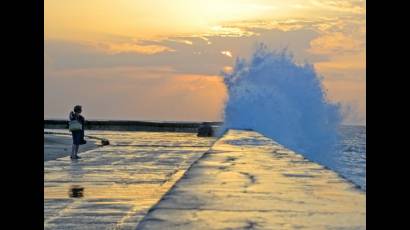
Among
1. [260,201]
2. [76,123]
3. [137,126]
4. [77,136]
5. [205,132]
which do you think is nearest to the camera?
[260,201]

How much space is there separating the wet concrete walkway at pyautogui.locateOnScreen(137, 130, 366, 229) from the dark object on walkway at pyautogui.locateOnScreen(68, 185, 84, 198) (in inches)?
67.9

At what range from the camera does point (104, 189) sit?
10250mm

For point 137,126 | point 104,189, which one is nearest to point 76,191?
point 104,189

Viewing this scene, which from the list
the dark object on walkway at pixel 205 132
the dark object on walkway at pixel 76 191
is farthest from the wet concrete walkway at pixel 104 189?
the dark object on walkway at pixel 205 132

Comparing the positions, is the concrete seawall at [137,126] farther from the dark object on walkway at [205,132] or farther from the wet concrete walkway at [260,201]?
the wet concrete walkway at [260,201]

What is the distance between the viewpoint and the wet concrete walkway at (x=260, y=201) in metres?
4.84

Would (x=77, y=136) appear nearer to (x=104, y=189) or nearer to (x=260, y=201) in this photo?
(x=104, y=189)

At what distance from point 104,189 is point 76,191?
547mm

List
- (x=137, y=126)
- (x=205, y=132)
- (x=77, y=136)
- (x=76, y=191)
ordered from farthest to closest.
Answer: (x=137, y=126)
(x=205, y=132)
(x=77, y=136)
(x=76, y=191)
